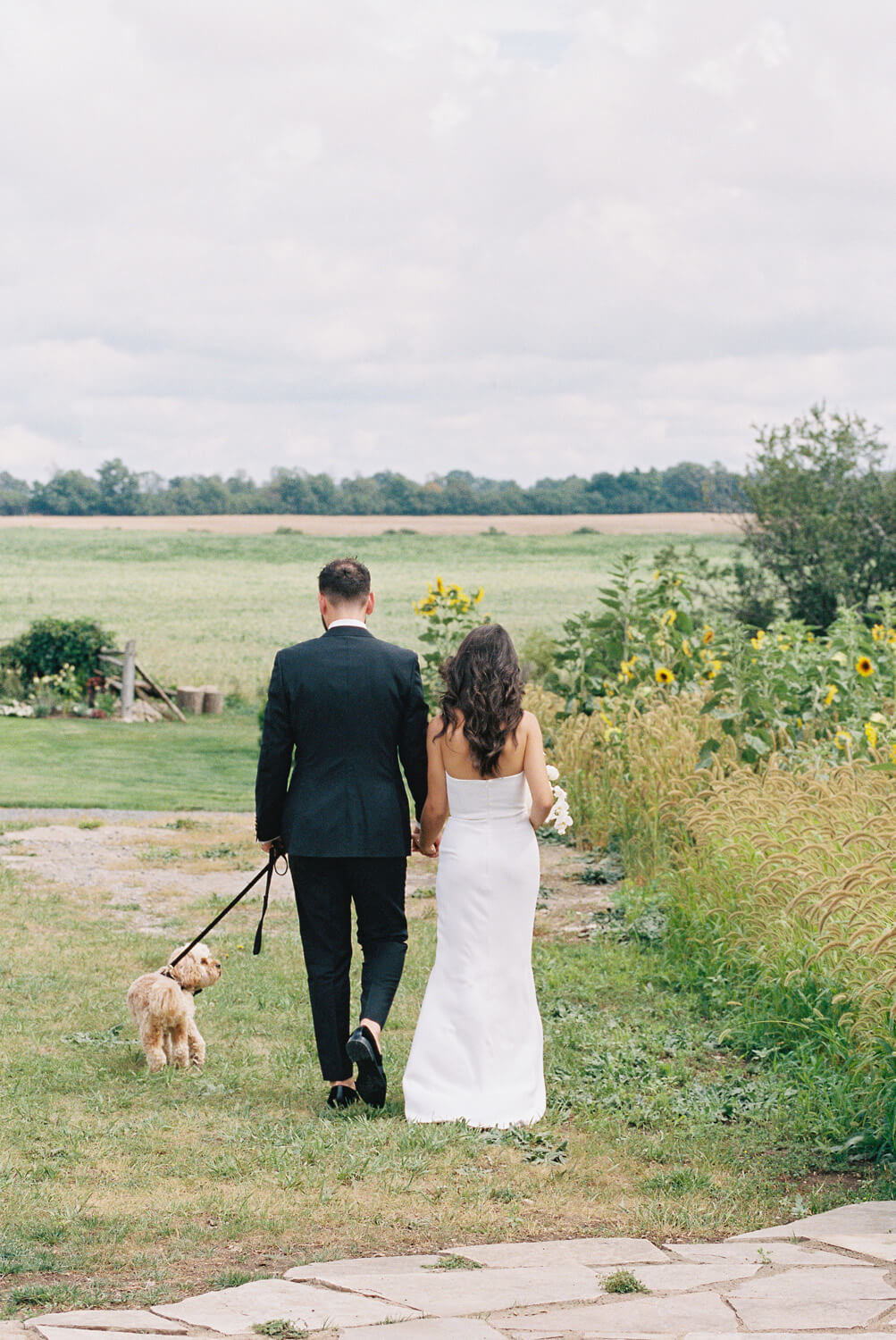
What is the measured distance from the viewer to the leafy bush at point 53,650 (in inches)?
862

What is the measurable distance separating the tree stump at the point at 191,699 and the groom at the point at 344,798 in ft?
59.3

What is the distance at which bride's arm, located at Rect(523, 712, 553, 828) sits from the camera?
16.2 feet

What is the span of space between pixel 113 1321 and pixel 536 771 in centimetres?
250

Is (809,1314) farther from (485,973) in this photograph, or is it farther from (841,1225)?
(485,973)

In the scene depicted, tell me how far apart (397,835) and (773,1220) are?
178 cm

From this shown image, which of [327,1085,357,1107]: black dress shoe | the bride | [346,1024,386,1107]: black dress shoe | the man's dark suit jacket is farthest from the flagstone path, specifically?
the man's dark suit jacket

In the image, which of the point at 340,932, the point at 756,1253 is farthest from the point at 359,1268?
the point at 340,932

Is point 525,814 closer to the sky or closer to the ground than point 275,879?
closer to the sky

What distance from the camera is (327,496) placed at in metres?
60.9

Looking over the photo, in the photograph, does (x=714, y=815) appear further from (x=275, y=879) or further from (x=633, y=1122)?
(x=275, y=879)

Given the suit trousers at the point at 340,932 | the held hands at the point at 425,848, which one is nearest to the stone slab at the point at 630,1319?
the suit trousers at the point at 340,932

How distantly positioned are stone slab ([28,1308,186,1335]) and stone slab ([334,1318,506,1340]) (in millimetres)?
380

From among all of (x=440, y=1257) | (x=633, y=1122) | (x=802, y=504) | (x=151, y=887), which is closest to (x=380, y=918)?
(x=633, y=1122)

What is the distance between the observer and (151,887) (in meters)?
9.49
